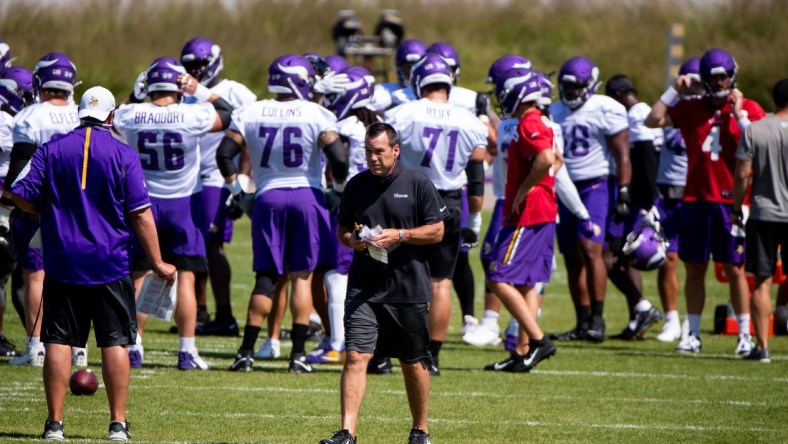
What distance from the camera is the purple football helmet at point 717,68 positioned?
10672 mm

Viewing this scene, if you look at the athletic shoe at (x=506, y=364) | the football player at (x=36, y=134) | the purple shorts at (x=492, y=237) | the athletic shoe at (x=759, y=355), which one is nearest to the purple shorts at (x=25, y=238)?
the football player at (x=36, y=134)

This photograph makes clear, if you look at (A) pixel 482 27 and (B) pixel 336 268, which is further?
(A) pixel 482 27

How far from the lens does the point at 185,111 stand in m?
9.66

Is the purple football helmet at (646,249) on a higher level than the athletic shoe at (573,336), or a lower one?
higher

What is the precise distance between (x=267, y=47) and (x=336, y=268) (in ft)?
75.0

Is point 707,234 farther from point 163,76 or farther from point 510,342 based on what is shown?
point 163,76

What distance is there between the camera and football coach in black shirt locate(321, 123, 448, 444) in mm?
7074

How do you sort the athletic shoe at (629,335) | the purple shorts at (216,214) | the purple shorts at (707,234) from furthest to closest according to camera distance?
the athletic shoe at (629,335), the purple shorts at (216,214), the purple shorts at (707,234)

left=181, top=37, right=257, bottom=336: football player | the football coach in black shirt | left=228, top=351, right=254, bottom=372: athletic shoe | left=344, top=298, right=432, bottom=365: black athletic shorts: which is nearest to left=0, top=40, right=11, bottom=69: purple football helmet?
left=181, top=37, right=257, bottom=336: football player

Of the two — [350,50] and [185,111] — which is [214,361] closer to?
[185,111]

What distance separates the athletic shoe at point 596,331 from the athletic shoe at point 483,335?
2.70 feet

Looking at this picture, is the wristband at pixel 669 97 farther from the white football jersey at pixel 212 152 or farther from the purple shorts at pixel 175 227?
the purple shorts at pixel 175 227

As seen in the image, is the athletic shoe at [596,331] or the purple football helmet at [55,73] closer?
the purple football helmet at [55,73]

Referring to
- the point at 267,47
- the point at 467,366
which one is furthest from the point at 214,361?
the point at 267,47
